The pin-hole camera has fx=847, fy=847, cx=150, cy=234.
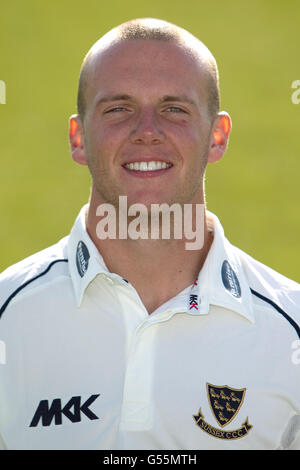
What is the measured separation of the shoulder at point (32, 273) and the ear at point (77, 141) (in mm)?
268

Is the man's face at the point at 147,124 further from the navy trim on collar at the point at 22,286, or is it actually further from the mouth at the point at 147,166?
the navy trim on collar at the point at 22,286

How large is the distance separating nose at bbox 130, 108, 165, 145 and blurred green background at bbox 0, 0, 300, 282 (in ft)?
9.14

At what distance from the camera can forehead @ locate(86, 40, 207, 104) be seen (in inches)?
90.3

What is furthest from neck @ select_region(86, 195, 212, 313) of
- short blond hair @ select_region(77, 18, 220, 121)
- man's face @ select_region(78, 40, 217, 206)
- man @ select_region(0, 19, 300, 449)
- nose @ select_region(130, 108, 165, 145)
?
short blond hair @ select_region(77, 18, 220, 121)

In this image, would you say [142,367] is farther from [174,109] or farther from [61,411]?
[174,109]

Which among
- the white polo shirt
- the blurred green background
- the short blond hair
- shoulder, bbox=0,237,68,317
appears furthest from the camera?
the blurred green background

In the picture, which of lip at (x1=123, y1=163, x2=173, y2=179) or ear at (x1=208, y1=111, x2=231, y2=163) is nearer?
lip at (x1=123, y1=163, x2=173, y2=179)

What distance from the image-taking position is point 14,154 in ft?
17.6

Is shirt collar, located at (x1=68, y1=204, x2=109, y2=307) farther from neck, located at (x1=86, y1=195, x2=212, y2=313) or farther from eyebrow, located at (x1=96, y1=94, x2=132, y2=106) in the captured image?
eyebrow, located at (x1=96, y1=94, x2=132, y2=106)

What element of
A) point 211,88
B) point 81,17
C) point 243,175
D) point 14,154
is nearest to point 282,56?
point 243,175

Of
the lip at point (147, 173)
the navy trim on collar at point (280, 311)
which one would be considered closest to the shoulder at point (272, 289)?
the navy trim on collar at point (280, 311)

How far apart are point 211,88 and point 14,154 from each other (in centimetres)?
313

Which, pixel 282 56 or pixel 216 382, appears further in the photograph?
pixel 282 56

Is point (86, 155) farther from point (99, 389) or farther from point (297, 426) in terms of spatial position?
point (297, 426)
